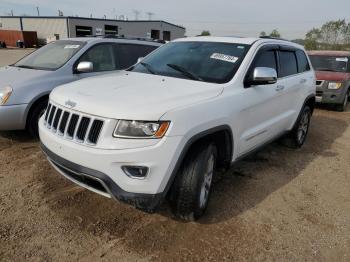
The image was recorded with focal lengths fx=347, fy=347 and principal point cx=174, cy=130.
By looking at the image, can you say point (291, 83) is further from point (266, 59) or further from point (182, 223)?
point (182, 223)

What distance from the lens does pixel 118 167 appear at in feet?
9.05

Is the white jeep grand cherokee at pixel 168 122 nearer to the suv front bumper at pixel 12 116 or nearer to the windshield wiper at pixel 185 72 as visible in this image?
the windshield wiper at pixel 185 72

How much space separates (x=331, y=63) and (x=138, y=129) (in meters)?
9.41

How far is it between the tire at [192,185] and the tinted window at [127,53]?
373 centimetres

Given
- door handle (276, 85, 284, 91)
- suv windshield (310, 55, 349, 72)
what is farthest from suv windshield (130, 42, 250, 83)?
suv windshield (310, 55, 349, 72)

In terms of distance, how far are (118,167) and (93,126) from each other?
0.41m

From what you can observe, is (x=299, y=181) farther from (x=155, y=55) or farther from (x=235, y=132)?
(x=155, y=55)

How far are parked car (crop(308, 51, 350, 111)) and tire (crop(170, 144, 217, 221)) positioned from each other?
753cm

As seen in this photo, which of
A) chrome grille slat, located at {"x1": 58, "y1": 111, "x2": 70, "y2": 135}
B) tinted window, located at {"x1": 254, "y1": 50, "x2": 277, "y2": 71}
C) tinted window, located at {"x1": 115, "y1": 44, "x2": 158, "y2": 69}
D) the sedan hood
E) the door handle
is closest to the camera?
chrome grille slat, located at {"x1": 58, "y1": 111, "x2": 70, "y2": 135}

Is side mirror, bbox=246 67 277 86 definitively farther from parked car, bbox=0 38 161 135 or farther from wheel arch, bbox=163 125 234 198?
parked car, bbox=0 38 161 135

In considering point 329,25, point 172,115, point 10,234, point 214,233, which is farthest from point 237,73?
point 329,25

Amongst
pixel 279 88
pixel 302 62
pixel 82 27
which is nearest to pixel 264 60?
pixel 279 88

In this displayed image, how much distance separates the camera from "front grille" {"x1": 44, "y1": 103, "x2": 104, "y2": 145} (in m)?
2.86

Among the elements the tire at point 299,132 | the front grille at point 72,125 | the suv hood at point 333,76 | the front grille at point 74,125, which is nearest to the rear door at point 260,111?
the tire at point 299,132
